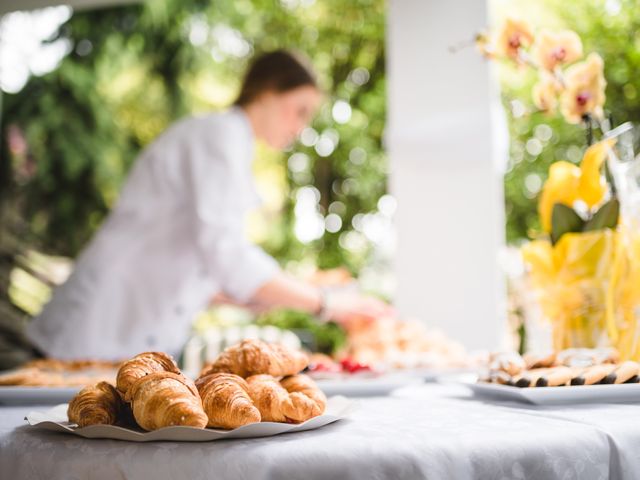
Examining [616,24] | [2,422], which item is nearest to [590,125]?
[2,422]

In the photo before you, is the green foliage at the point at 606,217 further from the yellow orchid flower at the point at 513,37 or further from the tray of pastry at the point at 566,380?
the yellow orchid flower at the point at 513,37

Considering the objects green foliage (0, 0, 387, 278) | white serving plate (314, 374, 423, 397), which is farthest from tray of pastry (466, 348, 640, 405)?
green foliage (0, 0, 387, 278)

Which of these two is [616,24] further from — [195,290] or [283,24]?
[283,24]

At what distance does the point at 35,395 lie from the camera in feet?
2.81

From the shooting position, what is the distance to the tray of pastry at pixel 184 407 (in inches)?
20.6

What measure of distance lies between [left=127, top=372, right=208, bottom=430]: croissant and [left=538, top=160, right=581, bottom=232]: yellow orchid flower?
2.53 ft

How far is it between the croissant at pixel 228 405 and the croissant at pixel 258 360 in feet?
0.36

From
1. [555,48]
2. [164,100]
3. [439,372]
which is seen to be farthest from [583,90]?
[164,100]

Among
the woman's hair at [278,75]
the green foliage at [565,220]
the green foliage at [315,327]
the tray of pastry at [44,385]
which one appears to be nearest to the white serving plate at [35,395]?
the tray of pastry at [44,385]

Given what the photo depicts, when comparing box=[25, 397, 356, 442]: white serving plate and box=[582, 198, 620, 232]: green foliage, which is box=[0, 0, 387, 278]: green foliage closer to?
box=[582, 198, 620, 232]: green foliage

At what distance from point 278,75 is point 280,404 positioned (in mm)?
1745

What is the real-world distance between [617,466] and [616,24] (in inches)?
100

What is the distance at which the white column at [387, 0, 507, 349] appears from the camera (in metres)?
2.14

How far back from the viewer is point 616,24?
263 cm
